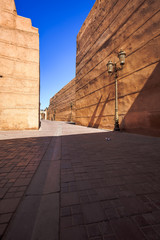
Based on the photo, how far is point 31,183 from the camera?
5.30 feet

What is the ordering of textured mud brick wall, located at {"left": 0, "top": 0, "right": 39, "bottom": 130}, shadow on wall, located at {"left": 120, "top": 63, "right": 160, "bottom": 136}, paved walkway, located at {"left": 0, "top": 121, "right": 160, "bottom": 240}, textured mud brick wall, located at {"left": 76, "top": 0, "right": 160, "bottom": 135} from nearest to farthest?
1. paved walkway, located at {"left": 0, "top": 121, "right": 160, "bottom": 240}
2. shadow on wall, located at {"left": 120, "top": 63, "right": 160, "bottom": 136}
3. textured mud brick wall, located at {"left": 76, "top": 0, "right": 160, "bottom": 135}
4. textured mud brick wall, located at {"left": 0, "top": 0, "right": 39, "bottom": 130}

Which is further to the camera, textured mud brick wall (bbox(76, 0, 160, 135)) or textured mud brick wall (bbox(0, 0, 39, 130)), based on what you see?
textured mud brick wall (bbox(0, 0, 39, 130))

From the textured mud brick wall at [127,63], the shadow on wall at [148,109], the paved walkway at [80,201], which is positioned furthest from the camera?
the textured mud brick wall at [127,63]

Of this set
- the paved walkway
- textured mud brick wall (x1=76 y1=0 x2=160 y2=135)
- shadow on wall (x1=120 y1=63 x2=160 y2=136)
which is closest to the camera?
the paved walkway

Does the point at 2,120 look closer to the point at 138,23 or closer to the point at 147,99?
the point at 147,99

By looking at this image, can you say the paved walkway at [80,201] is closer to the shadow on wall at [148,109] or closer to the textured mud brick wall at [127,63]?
the shadow on wall at [148,109]

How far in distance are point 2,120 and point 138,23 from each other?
10126mm

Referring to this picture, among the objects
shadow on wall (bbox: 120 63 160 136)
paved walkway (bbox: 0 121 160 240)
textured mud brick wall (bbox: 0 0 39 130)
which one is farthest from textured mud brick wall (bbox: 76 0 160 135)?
textured mud brick wall (bbox: 0 0 39 130)

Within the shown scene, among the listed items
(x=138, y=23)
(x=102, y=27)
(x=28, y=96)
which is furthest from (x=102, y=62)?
(x=28, y=96)

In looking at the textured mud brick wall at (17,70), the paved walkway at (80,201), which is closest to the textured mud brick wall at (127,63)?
the paved walkway at (80,201)

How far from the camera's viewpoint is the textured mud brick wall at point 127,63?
5875mm

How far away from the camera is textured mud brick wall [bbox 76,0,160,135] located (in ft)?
19.3

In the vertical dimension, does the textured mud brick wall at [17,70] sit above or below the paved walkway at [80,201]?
above

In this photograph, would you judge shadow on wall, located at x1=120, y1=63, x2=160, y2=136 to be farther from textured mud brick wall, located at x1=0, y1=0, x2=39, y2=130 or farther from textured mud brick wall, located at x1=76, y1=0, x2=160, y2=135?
textured mud brick wall, located at x1=0, y1=0, x2=39, y2=130
